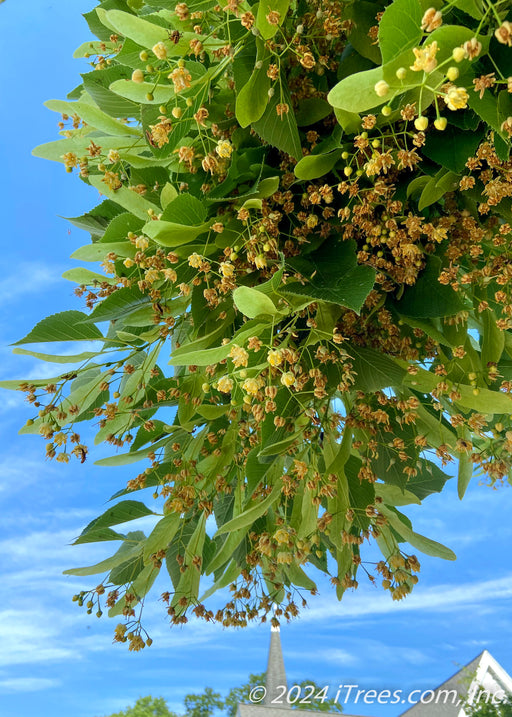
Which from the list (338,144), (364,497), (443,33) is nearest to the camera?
(443,33)

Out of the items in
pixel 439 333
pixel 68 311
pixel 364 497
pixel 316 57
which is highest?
pixel 316 57

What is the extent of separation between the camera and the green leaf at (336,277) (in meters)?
0.72

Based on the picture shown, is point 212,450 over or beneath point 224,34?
beneath

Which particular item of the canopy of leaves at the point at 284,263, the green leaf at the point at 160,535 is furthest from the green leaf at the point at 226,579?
A: the green leaf at the point at 160,535

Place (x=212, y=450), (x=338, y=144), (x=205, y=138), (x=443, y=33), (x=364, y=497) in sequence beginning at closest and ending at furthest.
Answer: (x=443, y=33) < (x=338, y=144) < (x=205, y=138) < (x=364, y=497) < (x=212, y=450)

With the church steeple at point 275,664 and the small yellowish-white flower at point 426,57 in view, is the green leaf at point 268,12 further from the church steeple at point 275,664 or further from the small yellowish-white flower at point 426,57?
the church steeple at point 275,664

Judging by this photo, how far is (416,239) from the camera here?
0.84 meters

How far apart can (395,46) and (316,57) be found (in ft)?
0.89

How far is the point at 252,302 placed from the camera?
69cm

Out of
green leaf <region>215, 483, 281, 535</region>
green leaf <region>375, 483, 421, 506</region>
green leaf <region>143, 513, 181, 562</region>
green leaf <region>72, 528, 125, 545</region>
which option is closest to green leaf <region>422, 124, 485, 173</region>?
green leaf <region>215, 483, 281, 535</region>

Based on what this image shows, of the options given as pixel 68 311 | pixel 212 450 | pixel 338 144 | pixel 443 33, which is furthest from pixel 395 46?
pixel 212 450

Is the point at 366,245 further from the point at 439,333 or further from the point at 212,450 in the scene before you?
the point at 212,450

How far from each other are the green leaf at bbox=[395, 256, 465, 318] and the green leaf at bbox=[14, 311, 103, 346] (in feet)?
1.47

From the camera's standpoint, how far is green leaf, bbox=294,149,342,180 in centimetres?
74
